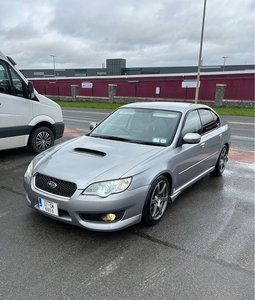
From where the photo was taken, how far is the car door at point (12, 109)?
573 centimetres

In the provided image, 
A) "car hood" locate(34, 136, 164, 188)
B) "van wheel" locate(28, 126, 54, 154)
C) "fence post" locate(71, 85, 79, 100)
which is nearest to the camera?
"car hood" locate(34, 136, 164, 188)

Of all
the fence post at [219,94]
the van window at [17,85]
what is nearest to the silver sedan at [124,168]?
the van window at [17,85]

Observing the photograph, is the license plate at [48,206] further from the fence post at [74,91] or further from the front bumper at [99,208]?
the fence post at [74,91]

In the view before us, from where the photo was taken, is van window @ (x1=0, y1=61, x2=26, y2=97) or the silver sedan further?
van window @ (x1=0, y1=61, x2=26, y2=97)

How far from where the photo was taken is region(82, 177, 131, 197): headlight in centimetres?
286

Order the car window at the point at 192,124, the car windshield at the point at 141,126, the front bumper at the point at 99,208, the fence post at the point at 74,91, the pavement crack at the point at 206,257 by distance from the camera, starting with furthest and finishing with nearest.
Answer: the fence post at the point at 74,91, the car window at the point at 192,124, the car windshield at the point at 141,126, the front bumper at the point at 99,208, the pavement crack at the point at 206,257

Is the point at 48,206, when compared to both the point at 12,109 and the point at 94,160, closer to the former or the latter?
the point at 94,160

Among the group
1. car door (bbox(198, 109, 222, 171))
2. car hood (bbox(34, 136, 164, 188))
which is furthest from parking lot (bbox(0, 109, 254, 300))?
car door (bbox(198, 109, 222, 171))

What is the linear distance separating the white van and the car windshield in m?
2.47

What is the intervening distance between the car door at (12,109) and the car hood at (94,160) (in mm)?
2631

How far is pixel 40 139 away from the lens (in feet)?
22.1

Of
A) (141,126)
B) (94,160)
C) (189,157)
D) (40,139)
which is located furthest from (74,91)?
(94,160)

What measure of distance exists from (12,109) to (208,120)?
4.23 metres

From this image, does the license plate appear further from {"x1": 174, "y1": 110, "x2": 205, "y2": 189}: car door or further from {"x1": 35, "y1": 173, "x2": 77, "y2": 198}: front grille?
{"x1": 174, "y1": 110, "x2": 205, "y2": 189}: car door
